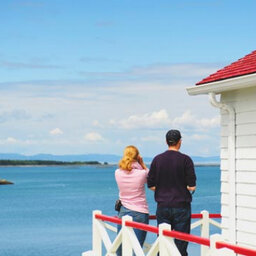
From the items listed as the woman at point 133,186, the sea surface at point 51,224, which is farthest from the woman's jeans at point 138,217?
the sea surface at point 51,224

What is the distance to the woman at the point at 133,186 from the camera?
8.73m

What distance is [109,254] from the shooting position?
30.9ft

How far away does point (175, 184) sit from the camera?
27.2 ft

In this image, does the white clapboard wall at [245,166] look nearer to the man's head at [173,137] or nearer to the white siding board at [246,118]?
the white siding board at [246,118]

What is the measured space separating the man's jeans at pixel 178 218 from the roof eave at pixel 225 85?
1.68 meters

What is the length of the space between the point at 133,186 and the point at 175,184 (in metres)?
0.76

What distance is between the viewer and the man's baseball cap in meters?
8.28

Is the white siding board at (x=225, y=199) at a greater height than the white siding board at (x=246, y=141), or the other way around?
the white siding board at (x=246, y=141)

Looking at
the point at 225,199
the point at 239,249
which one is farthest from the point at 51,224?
the point at 239,249

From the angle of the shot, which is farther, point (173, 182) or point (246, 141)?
point (246, 141)

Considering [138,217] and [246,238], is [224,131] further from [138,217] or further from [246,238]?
[138,217]

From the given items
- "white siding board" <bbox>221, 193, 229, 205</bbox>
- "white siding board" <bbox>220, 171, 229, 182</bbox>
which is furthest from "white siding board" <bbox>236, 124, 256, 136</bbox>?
"white siding board" <bbox>221, 193, 229, 205</bbox>

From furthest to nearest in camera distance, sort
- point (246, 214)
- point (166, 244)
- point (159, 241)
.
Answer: point (246, 214) < point (159, 241) < point (166, 244)

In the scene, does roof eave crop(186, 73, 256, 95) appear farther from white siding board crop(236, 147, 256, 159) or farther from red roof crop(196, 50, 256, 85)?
white siding board crop(236, 147, 256, 159)
